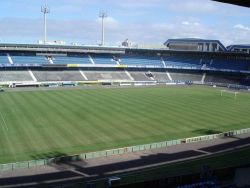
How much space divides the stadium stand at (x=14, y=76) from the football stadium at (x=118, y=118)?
0.85ft

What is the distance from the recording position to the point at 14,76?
98625mm

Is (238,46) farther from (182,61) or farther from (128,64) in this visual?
(128,64)

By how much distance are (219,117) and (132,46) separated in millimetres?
73152

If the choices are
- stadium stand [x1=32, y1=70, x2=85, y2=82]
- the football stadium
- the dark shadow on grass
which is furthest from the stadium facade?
the dark shadow on grass

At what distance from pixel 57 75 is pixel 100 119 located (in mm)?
52687

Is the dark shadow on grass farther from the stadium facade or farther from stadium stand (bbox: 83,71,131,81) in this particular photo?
stadium stand (bbox: 83,71,131,81)

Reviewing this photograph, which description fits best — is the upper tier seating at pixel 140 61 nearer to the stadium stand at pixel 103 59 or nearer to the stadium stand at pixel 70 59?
the stadium stand at pixel 103 59

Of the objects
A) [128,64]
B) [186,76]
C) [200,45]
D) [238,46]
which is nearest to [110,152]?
[128,64]

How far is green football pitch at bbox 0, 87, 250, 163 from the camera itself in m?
43.4

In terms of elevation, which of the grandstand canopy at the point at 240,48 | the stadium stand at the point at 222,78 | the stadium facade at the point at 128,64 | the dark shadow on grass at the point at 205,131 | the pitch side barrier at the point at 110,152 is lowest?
the pitch side barrier at the point at 110,152

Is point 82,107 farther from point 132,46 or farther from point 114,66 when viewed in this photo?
point 132,46

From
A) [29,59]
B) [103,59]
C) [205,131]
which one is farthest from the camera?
[103,59]

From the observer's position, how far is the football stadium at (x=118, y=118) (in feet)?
114

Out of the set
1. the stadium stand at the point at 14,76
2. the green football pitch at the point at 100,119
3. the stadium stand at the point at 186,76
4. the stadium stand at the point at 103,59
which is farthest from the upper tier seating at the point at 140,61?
the green football pitch at the point at 100,119
